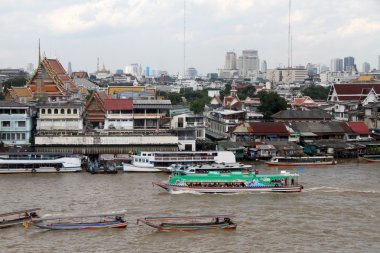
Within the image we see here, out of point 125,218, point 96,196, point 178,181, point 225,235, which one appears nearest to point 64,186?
point 96,196

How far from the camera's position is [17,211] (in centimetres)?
2003

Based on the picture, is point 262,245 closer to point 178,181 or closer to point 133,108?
point 178,181

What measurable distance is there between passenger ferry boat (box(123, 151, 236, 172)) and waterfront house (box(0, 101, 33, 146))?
258 inches

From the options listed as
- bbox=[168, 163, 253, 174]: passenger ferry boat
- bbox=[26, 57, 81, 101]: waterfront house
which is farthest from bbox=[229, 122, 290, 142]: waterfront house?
bbox=[26, 57, 81, 101]: waterfront house

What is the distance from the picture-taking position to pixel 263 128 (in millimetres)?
36188

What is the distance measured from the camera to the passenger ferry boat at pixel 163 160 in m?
28.8

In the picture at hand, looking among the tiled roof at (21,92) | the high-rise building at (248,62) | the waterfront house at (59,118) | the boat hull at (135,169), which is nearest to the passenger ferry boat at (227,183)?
the boat hull at (135,169)

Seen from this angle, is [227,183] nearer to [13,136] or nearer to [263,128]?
[263,128]

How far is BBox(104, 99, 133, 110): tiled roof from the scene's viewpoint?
3391 centimetres

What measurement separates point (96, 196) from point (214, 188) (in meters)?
4.29

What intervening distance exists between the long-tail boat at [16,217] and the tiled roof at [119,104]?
589 inches

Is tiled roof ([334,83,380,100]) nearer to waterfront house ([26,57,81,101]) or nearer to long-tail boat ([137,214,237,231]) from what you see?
waterfront house ([26,57,81,101])

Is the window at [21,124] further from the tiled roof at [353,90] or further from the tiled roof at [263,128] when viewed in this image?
the tiled roof at [353,90]

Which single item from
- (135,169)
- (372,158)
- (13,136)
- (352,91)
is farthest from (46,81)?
(352,91)
